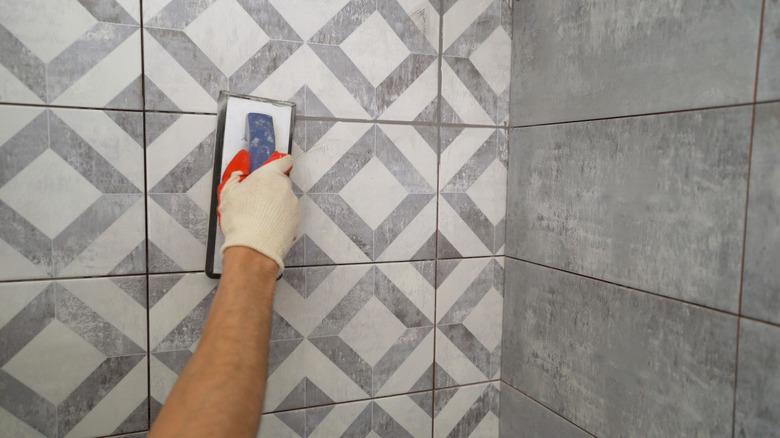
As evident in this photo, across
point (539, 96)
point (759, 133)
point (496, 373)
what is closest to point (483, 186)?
point (539, 96)

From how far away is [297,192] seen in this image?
3.44 feet

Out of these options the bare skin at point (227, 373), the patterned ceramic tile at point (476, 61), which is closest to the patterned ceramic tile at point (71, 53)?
the bare skin at point (227, 373)

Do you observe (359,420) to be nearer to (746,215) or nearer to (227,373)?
(227,373)

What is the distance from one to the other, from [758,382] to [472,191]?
2.20ft

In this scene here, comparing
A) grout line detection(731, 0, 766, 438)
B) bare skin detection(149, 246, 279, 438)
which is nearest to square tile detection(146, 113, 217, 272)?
bare skin detection(149, 246, 279, 438)

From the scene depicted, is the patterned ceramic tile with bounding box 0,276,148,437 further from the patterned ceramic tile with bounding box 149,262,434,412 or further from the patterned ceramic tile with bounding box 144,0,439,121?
the patterned ceramic tile with bounding box 144,0,439,121

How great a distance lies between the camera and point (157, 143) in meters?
0.96

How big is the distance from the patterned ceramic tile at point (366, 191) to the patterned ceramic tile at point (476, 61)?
113mm

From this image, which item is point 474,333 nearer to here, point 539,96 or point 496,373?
point 496,373

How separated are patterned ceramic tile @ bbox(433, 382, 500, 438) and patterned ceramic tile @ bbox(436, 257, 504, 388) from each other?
1.0 inches

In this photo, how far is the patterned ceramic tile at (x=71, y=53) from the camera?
864mm

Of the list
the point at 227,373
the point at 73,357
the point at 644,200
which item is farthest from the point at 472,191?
the point at 73,357

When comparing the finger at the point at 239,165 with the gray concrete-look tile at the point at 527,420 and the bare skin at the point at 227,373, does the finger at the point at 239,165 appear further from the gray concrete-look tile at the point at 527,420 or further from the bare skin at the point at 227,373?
the gray concrete-look tile at the point at 527,420

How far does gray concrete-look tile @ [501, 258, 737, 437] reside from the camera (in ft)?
2.58
